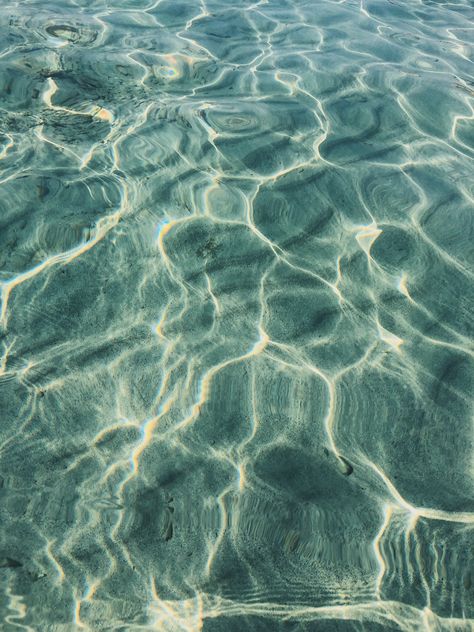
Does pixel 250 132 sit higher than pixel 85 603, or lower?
higher

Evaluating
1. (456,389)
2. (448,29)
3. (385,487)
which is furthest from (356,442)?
(448,29)

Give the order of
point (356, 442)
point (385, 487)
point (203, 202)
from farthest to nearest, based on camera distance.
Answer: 1. point (203, 202)
2. point (356, 442)
3. point (385, 487)

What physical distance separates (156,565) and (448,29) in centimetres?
716

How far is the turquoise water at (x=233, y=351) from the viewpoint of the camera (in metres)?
1.74

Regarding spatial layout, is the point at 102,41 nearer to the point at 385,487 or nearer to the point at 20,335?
the point at 20,335

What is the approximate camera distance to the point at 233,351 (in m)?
2.43

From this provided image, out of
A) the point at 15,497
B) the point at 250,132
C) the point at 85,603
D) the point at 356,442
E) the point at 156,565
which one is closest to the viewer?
the point at 85,603

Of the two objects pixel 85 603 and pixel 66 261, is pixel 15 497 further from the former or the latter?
pixel 66 261

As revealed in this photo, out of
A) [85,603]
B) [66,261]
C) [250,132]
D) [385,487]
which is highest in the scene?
[250,132]

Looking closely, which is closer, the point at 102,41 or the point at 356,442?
the point at 356,442

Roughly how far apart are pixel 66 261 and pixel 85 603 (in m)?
1.72

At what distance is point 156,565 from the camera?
68.8 inches

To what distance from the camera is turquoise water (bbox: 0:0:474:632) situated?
1.74 m

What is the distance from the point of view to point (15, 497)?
6.15 ft
